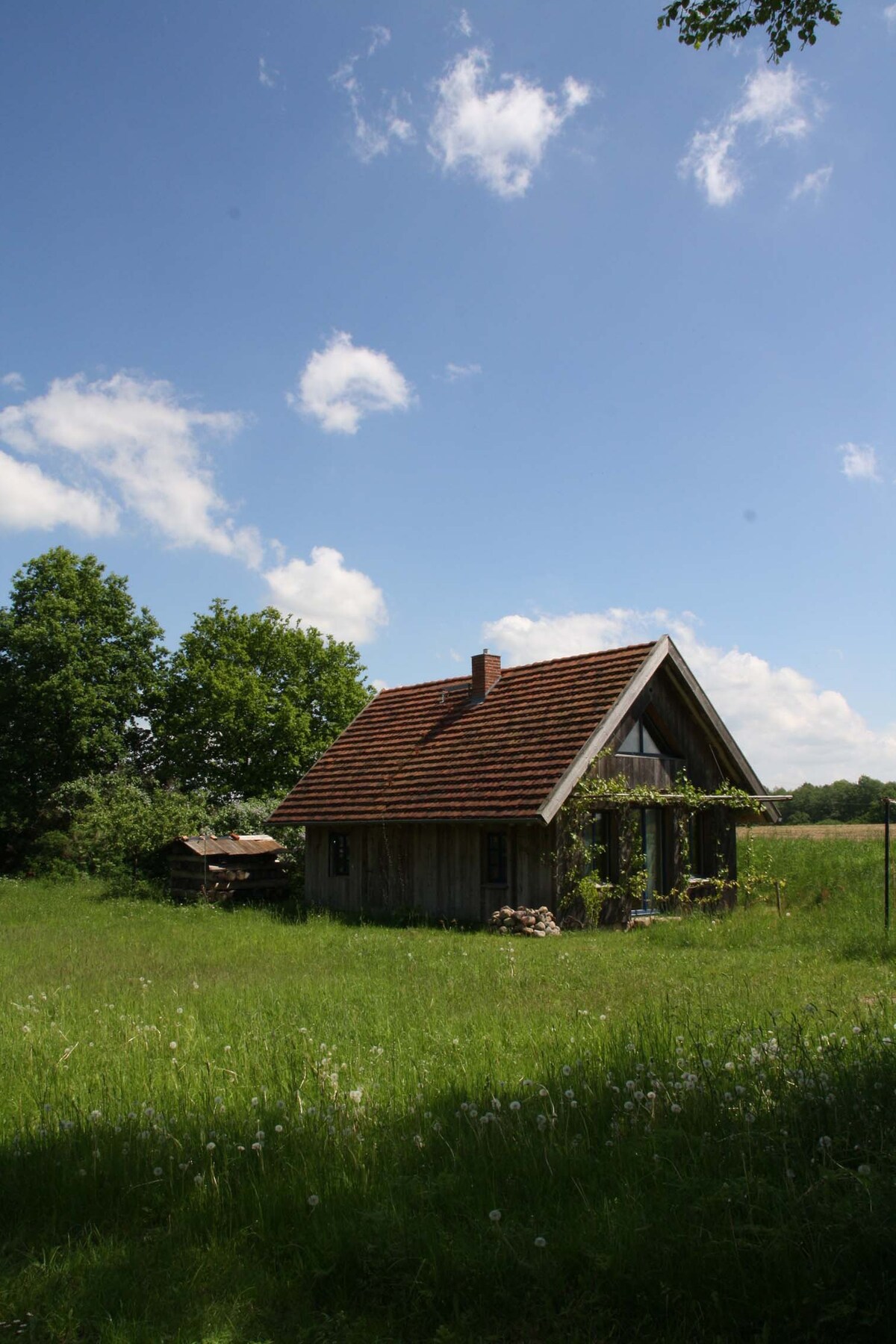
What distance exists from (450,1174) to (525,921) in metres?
15.6

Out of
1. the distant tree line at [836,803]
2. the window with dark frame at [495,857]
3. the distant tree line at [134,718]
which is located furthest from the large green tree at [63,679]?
the distant tree line at [836,803]

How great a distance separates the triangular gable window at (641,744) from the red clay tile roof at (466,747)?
153 cm

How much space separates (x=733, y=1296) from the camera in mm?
4168

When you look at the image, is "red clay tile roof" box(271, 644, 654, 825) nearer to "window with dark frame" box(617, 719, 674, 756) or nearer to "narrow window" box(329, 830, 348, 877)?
"narrow window" box(329, 830, 348, 877)

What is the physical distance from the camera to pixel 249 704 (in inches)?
Answer: 1939

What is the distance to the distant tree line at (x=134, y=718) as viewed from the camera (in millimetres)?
37062

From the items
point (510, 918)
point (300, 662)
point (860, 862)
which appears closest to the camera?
point (510, 918)

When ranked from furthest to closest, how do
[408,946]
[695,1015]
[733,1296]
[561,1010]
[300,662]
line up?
[300,662] < [408,946] < [561,1010] < [695,1015] < [733,1296]

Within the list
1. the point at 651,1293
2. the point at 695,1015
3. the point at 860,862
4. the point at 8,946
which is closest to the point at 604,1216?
the point at 651,1293

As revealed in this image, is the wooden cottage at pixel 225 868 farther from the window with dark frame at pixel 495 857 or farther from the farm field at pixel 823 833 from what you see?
the farm field at pixel 823 833

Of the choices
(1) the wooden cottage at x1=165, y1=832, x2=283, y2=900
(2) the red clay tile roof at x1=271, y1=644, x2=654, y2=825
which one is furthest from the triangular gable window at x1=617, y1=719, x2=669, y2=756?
(1) the wooden cottage at x1=165, y1=832, x2=283, y2=900

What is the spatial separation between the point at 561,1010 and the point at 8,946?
38.2ft

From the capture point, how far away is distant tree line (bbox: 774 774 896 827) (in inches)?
2923

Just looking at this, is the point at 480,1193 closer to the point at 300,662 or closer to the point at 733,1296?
the point at 733,1296
